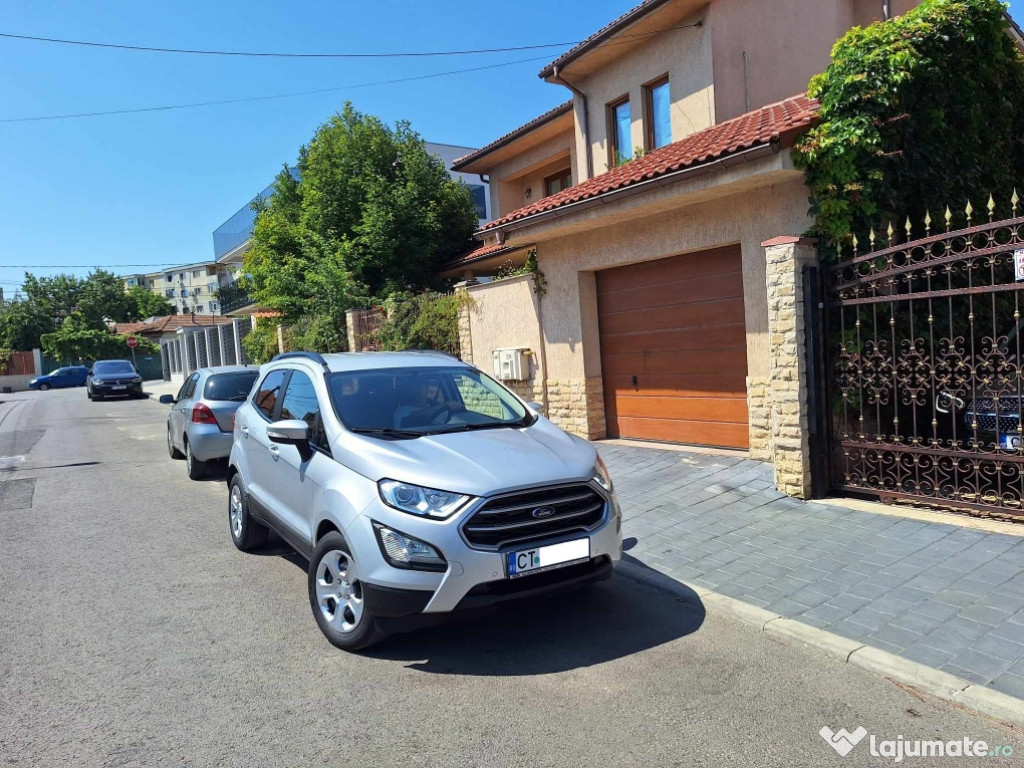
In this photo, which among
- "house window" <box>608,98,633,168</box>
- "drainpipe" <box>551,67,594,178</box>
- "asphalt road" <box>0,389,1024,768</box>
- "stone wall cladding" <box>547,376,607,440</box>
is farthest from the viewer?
"drainpipe" <box>551,67,594,178</box>

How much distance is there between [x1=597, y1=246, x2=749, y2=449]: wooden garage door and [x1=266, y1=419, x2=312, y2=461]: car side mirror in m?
5.34

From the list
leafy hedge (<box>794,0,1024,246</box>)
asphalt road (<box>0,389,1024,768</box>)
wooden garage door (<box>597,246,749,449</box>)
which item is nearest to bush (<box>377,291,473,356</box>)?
wooden garage door (<box>597,246,749,449</box>)

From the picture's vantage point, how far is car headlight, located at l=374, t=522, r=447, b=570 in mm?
3742

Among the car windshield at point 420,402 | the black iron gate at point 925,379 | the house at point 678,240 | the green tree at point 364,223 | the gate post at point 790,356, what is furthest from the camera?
the green tree at point 364,223

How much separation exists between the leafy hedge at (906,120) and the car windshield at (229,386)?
7.50 meters

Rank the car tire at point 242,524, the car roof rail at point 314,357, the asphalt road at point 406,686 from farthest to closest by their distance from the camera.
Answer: the car tire at point 242,524 → the car roof rail at point 314,357 → the asphalt road at point 406,686

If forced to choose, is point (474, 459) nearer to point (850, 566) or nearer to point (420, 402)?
point (420, 402)

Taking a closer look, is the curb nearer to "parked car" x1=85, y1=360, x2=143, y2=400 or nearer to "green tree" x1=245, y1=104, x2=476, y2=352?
"green tree" x1=245, y1=104, x2=476, y2=352

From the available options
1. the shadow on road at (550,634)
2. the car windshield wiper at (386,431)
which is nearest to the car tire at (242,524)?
the car windshield wiper at (386,431)

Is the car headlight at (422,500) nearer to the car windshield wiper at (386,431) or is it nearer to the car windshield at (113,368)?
the car windshield wiper at (386,431)

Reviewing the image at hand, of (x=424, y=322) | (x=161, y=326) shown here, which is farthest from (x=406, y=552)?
(x=161, y=326)

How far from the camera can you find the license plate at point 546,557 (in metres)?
3.85

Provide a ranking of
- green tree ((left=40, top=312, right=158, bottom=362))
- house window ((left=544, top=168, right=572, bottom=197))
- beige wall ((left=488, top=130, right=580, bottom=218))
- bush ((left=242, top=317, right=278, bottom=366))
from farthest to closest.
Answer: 1. green tree ((left=40, top=312, right=158, bottom=362))
2. bush ((left=242, top=317, right=278, bottom=366))
3. house window ((left=544, top=168, right=572, bottom=197))
4. beige wall ((left=488, top=130, right=580, bottom=218))

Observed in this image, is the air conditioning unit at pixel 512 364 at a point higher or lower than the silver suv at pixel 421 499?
higher
